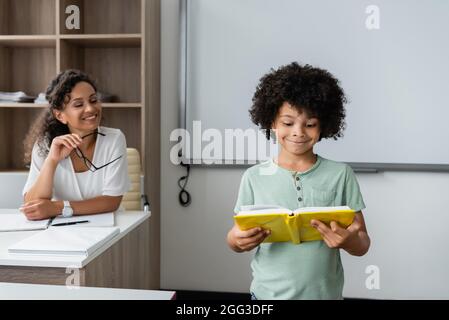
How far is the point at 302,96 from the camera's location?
4.37 feet

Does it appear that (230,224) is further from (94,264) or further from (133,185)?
(94,264)

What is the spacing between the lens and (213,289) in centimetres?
288

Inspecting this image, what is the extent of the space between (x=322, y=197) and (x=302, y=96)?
0.97 feet

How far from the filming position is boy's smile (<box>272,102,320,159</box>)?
1.28 m

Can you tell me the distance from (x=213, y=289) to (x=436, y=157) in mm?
1544

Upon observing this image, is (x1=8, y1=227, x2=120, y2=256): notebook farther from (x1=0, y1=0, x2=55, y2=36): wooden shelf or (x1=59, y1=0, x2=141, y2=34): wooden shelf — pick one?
(x1=0, y1=0, x2=55, y2=36): wooden shelf

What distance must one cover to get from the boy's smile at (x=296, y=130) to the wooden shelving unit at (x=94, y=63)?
56.0 inches

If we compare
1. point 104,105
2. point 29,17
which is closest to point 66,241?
point 104,105

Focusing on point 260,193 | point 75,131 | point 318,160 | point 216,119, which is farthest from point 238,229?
point 216,119

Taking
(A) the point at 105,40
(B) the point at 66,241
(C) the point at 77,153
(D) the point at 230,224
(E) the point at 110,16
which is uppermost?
(E) the point at 110,16

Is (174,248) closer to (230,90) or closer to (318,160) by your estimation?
(230,90)

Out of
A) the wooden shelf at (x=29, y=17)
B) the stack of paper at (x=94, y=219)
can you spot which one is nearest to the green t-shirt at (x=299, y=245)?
the stack of paper at (x=94, y=219)

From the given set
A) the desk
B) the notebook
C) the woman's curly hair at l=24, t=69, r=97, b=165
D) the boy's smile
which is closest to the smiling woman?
the woman's curly hair at l=24, t=69, r=97, b=165

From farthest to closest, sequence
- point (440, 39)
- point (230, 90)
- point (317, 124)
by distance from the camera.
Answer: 1. point (230, 90)
2. point (440, 39)
3. point (317, 124)
